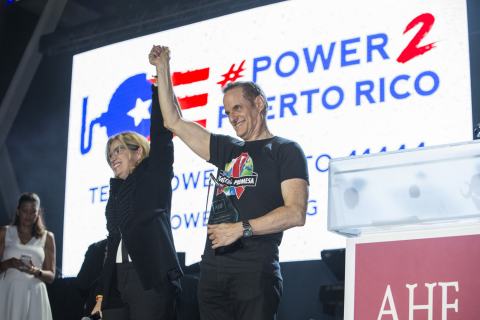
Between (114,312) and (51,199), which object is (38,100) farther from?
(114,312)

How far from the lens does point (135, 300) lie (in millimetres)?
1735

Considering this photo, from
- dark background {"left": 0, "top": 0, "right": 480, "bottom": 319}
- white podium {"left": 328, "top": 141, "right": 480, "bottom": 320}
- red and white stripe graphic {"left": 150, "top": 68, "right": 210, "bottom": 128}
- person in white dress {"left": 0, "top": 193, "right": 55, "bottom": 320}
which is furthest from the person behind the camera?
dark background {"left": 0, "top": 0, "right": 480, "bottom": 319}

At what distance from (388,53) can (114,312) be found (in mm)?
2040

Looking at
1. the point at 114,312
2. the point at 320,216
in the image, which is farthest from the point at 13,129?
the point at 114,312

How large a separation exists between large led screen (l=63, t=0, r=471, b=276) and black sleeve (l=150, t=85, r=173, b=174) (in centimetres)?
123

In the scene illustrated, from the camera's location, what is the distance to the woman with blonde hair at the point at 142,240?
1.74 m

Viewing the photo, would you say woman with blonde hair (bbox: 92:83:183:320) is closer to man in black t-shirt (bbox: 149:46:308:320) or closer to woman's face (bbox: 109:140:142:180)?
woman's face (bbox: 109:140:142:180)

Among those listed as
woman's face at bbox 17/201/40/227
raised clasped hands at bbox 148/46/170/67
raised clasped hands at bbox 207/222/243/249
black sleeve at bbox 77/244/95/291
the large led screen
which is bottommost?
black sleeve at bbox 77/244/95/291

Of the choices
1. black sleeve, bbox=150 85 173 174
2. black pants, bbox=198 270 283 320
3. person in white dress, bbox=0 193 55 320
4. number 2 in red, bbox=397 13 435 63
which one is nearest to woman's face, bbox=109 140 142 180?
black sleeve, bbox=150 85 173 174

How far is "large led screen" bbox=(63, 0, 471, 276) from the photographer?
9.18ft

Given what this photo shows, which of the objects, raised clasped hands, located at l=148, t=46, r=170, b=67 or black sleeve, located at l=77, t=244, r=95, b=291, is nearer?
raised clasped hands, located at l=148, t=46, r=170, b=67

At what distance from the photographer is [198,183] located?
3.35 meters

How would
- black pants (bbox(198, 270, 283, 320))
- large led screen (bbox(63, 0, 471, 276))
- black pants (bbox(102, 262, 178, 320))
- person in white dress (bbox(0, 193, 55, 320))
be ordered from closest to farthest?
black pants (bbox(198, 270, 283, 320)) → black pants (bbox(102, 262, 178, 320)) → large led screen (bbox(63, 0, 471, 276)) → person in white dress (bbox(0, 193, 55, 320))

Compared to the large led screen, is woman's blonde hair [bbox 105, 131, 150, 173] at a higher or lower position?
lower
